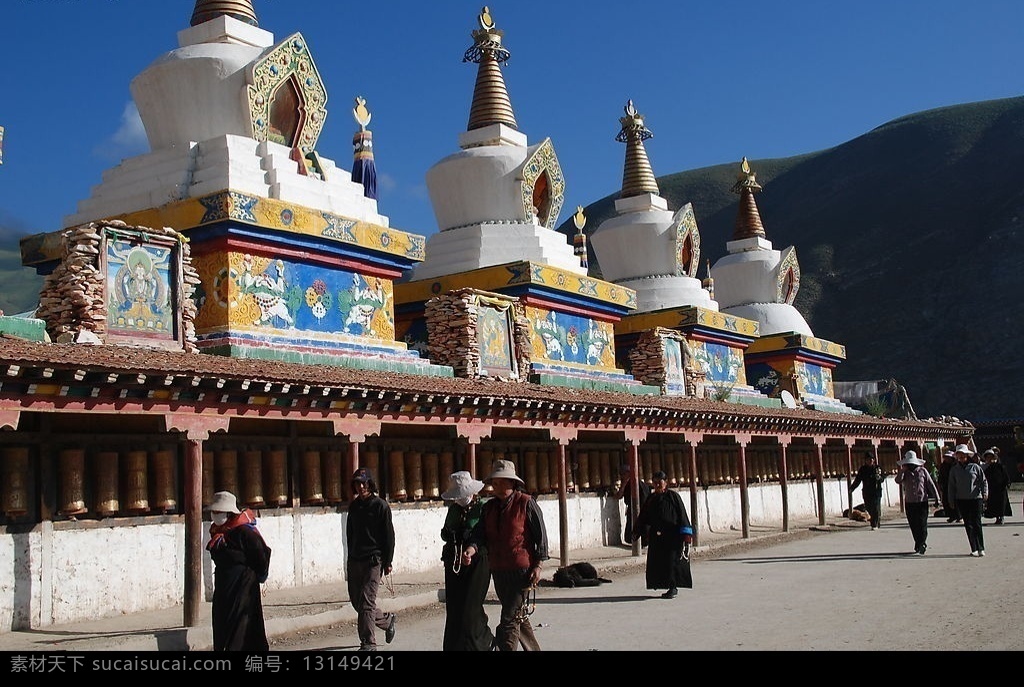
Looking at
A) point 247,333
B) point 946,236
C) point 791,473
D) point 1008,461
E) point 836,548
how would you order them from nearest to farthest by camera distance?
point 247,333, point 836,548, point 791,473, point 1008,461, point 946,236

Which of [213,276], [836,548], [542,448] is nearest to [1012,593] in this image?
[836,548]

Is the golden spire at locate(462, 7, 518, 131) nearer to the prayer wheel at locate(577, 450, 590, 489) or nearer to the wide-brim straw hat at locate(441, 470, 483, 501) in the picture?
the prayer wheel at locate(577, 450, 590, 489)

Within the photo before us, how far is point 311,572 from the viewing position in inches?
603

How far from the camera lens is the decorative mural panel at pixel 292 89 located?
1927 cm

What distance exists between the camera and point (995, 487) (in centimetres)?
2445

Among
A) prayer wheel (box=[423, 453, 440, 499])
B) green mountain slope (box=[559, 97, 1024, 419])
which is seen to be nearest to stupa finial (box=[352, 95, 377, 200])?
prayer wheel (box=[423, 453, 440, 499])

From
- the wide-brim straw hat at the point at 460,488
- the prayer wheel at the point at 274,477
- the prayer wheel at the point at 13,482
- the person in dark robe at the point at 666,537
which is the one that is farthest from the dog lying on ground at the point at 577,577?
→ the wide-brim straw hat at the point at 460,488

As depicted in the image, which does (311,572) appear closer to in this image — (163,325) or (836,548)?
(163,325)

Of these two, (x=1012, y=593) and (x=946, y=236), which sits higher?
(x=946, y=236)

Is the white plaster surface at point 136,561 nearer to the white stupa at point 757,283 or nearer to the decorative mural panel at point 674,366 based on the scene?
the decorative mural panel at point 674,366

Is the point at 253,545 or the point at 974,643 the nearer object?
the point at 253,545

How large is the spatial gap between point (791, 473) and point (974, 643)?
23.0m

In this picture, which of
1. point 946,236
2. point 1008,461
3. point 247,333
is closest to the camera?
point 247,333
